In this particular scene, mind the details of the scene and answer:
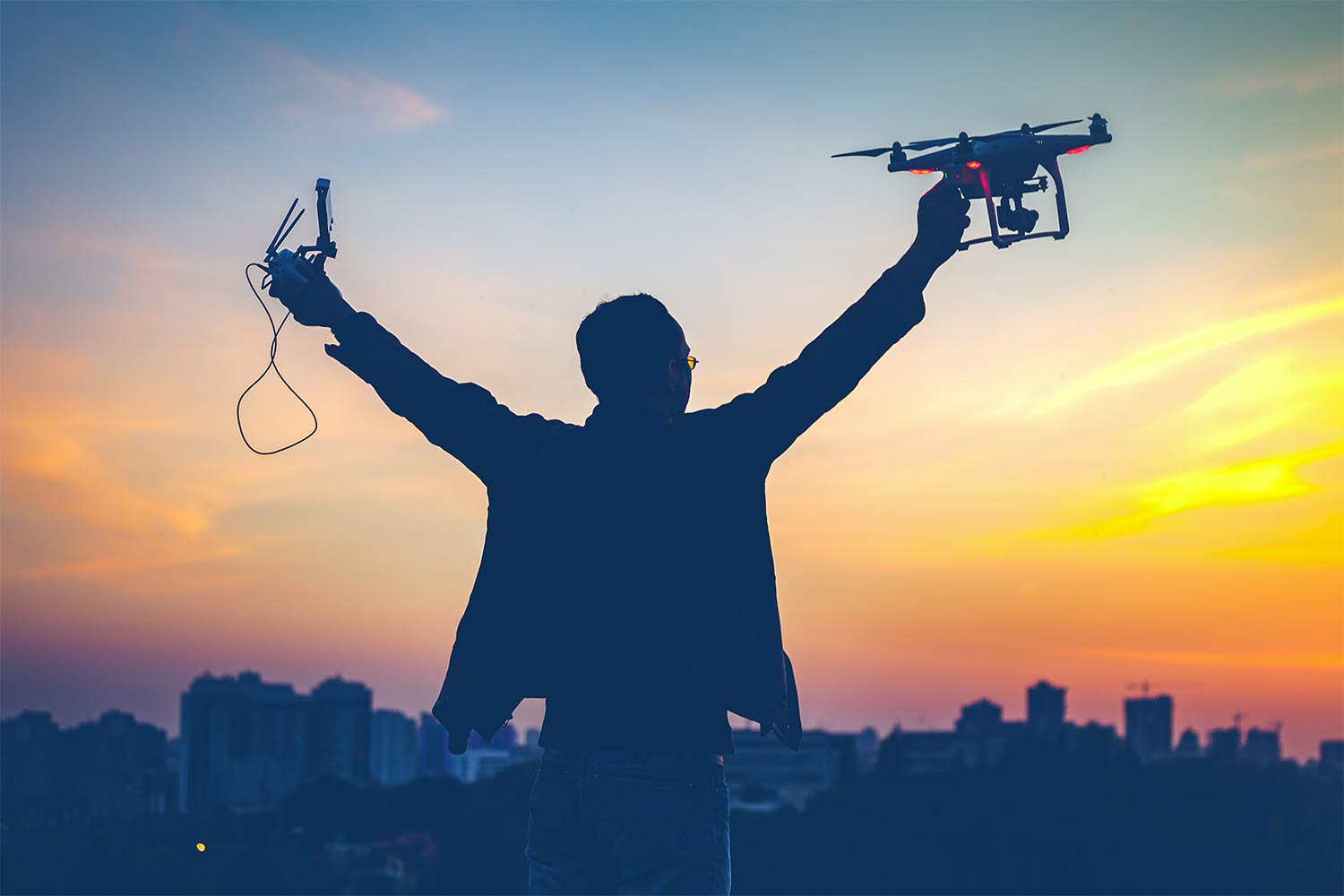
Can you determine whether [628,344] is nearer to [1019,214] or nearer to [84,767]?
[1019,214]

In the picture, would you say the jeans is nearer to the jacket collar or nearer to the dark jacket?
the dark jacket

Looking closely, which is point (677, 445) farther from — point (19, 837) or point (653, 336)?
point (19, 837)

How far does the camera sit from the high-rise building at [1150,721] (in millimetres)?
151500

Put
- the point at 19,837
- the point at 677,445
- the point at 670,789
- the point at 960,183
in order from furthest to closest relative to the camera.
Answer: the point at 19,837
the point at 960,183
the point at 677,445
the point at 670,789

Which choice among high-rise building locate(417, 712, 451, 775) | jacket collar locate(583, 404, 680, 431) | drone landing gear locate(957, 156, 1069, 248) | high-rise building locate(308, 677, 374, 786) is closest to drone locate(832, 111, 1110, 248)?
drone landing gear locate(957, 156, 1069, 248)

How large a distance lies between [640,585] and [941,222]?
1.08 meters

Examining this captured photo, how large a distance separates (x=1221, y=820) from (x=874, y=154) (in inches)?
3056

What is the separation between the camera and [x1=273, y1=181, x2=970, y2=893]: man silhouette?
10.9 feet

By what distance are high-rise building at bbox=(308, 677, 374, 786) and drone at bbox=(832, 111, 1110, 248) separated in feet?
327

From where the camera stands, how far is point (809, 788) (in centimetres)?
14488

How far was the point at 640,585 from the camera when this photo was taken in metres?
3.43

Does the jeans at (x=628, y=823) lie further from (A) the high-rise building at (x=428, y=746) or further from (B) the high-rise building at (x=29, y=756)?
(A) the high-rise building at (x=428, y=746)

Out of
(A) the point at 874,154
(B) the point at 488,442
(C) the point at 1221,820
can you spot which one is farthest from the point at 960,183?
(C) the point at 1221,820

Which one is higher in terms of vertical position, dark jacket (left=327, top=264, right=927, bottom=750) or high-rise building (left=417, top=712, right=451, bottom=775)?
high-rise building (left=417, top=712, right=451, bottom=775)
